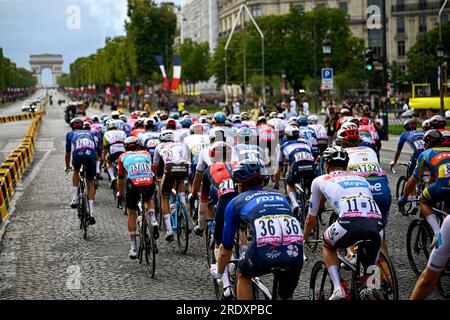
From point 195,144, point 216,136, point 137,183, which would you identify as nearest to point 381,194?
point 137,183

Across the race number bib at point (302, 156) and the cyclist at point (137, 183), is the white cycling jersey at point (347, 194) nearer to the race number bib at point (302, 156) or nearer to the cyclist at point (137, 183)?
the cyclist at point (137, 183)

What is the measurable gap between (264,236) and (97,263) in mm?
5285

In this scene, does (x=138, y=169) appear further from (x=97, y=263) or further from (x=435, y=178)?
(x=435, y=178)

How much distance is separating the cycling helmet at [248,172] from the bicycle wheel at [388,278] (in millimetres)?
1274

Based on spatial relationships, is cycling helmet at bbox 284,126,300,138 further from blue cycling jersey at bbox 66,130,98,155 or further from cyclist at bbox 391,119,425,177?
blue cycling jersey at bbox 66,130,98,155

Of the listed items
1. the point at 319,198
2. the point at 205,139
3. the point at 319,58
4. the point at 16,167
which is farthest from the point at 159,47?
the point at 319,198

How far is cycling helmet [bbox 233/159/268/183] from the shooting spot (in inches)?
253

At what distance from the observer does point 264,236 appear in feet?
19.6

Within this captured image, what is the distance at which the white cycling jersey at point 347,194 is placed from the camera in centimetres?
647

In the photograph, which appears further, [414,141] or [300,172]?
[414,141]

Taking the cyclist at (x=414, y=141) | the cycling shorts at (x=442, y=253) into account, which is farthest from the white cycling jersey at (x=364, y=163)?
the cyclist at (x=414, y=141)

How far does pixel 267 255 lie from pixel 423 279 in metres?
1.23

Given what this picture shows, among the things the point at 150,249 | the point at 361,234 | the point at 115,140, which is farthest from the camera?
the point at 115,140
